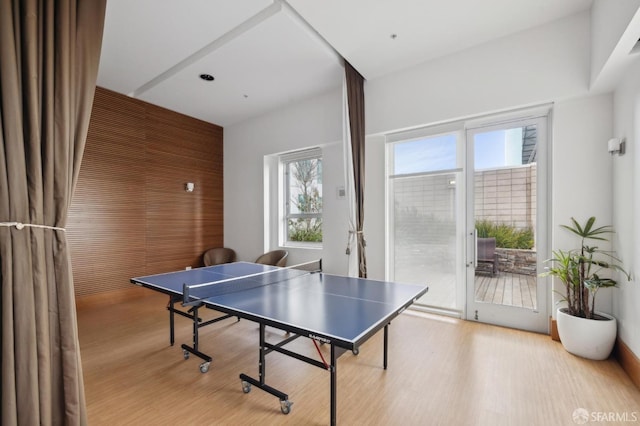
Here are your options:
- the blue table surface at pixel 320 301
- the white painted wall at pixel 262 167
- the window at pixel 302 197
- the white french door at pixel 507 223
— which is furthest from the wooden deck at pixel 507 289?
the window at pixel 302 197

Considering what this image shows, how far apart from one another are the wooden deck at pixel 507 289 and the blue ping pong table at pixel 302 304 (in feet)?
5.61

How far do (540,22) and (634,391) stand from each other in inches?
134

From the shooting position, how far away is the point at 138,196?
4785mm

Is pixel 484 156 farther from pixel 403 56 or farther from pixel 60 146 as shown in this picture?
pixel 60 146

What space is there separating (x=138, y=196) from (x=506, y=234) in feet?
18.1

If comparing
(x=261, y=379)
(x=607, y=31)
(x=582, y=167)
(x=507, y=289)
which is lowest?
(x=261, y=379)

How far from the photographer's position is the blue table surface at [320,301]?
1.57 m

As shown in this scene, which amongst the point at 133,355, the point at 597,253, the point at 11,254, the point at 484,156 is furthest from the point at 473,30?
the point at 133,355

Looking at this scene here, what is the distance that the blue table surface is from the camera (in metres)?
1.57

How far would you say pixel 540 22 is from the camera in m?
2.91

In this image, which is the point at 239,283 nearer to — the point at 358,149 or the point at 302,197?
the point at 358,149

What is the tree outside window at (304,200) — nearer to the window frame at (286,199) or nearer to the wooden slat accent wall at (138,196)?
the window frame at (286,199)

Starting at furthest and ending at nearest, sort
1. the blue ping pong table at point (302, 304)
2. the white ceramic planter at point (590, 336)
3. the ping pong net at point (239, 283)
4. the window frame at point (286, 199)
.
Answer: the window frame at point (286, 199), the white ceramic planter at point (590, 336), the ping pong net at point (239, 283), the blue ping pong table at point (302, 304)

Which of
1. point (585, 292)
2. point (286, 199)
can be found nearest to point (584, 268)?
point (585, 292)
